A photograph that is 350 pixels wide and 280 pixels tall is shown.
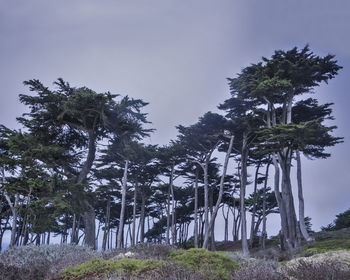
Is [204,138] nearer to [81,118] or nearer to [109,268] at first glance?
[81,118]

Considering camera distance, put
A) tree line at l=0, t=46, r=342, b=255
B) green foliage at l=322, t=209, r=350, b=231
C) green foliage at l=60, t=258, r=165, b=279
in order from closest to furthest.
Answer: green foliage at l=60, t=258, r=165, b=279 → tree line at l=0, t=46, r=342, b=255 → green foliage at l=322, t=209, r=350, b=231

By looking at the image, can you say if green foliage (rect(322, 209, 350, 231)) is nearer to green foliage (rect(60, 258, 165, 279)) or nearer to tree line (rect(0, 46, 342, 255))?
tree line (rect(0, 46, 342, 255))

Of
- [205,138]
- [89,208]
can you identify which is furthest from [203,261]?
[205,138]

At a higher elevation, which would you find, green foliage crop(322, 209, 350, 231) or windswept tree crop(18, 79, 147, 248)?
windswept tree crop(18, 79, 147, 248)

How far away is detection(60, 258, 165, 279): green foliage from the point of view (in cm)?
535

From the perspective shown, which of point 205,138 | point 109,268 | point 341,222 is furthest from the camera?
point 341,222

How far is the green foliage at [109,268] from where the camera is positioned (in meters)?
5.35

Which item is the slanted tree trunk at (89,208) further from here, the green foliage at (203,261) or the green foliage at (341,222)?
the green foliage at (341,222)

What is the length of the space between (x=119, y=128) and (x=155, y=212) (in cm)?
1978

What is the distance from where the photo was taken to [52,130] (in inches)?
824

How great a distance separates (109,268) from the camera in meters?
5.61

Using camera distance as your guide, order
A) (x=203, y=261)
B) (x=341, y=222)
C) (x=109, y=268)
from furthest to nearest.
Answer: (x=341, y=222)
(x=203, y=261)
(x=109, y=268)

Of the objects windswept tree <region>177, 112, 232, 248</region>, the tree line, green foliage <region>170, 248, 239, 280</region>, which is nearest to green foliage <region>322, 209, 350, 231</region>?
the tree line

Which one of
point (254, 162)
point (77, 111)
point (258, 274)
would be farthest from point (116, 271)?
point (254, 162)
